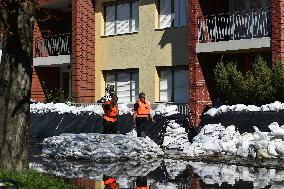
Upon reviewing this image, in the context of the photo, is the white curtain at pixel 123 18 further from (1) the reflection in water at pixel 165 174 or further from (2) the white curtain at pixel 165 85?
(1) the reflection in water at pixel 165 174

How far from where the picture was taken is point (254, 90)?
72.0 feet

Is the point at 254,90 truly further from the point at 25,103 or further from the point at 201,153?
the point at 25,103

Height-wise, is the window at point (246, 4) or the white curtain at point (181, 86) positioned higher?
the window at point (246, 4)

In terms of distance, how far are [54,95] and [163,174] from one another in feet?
67.7

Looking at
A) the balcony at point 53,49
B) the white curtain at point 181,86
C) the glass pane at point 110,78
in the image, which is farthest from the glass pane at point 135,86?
the balcony at point 53,49

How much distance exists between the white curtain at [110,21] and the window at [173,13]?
3.37 meters

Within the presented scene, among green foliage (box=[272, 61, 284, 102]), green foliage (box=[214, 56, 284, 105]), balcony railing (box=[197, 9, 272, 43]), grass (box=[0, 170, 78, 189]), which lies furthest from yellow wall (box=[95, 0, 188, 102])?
grass (box=[0, 170, 78, 189])

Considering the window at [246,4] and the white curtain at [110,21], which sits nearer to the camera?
the window at [246,4]

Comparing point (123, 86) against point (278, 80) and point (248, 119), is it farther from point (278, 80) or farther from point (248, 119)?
point (248, 119)

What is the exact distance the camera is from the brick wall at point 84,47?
30.9 metres

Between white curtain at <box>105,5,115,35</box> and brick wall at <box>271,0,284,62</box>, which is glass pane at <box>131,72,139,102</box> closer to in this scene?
white curtain at <box>105,5,115,35</box>

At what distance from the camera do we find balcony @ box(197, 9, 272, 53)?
904 inches

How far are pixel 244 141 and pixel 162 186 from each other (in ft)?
19.9

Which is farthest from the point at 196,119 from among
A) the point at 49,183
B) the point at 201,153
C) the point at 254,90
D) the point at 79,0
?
the point at 49,183
